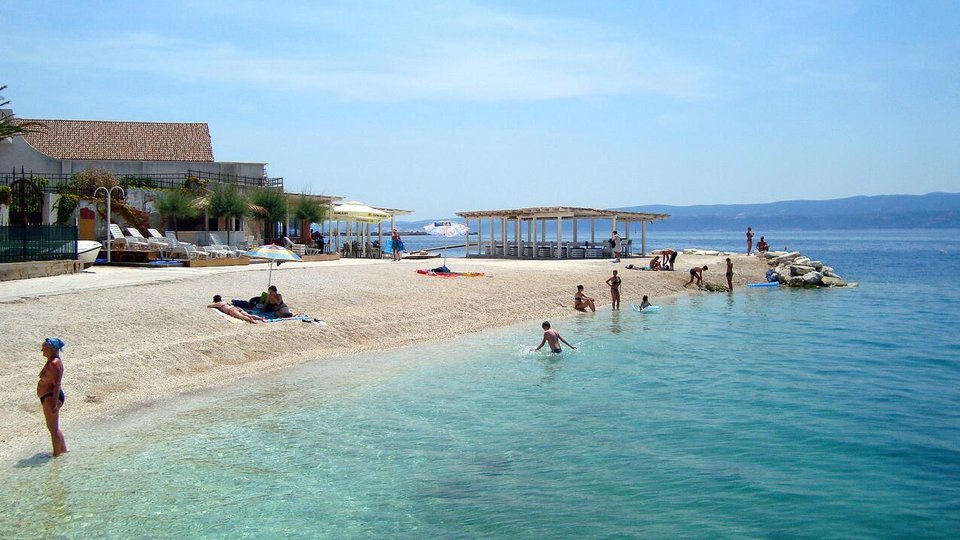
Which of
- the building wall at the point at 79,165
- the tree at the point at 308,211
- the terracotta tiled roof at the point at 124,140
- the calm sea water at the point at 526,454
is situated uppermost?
the terracotta tiled roof at the point at 124,140

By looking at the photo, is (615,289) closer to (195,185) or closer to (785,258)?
(785,258)

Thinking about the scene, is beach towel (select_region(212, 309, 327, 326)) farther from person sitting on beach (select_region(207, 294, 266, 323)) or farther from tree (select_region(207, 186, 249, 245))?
tree (select_region(207, 186, 249, 245))

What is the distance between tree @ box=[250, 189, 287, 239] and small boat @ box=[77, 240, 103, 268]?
966 cm

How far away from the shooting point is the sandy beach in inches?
440

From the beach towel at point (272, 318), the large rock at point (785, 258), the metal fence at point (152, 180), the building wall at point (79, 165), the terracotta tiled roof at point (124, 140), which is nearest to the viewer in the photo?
the beach towel at point (272, 318)

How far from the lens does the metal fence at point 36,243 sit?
763 inches

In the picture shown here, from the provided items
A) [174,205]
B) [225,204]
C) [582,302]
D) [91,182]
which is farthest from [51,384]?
[91,182]

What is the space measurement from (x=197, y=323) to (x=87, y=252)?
936 centimetres

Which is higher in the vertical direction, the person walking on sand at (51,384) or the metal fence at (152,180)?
the metal fence at (152,180)

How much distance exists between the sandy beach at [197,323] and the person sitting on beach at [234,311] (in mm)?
285

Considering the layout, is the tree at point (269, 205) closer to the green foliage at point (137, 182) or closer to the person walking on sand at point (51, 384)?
the green foliage at point (137, 182)

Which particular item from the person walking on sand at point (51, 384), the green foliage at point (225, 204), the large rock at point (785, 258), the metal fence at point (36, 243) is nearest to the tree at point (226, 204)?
the green foliage at point (225, 204)

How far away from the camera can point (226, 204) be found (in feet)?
101

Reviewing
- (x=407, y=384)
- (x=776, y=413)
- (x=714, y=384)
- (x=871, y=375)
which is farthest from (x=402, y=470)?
(x=871, y=375)
